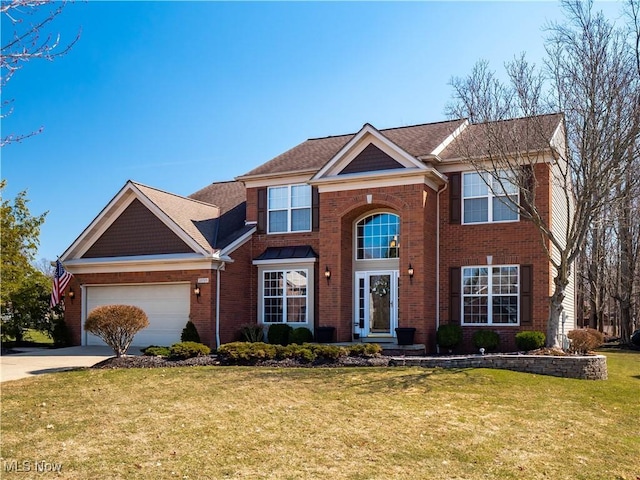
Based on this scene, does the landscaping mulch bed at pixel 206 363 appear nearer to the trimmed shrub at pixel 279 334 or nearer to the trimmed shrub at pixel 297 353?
the trimmed shrub at pixel 297 353

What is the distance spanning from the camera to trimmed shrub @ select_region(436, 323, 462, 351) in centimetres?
1880

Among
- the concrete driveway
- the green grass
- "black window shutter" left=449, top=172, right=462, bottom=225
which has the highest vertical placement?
"black window shutter" left=449, top=172, right=462, bottom=225

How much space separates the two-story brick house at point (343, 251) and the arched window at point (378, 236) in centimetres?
5

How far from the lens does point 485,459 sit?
8188mm

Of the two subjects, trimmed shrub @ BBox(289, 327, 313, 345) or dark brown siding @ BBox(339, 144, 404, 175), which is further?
trimmed shrub @ BBox(289, 327, 313, 345)

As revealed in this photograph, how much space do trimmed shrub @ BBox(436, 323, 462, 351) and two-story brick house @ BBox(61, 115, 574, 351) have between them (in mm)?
385

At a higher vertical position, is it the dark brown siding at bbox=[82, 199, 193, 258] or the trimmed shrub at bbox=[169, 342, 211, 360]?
the dark brown siding at bbox=[82, 199, 193, 258]

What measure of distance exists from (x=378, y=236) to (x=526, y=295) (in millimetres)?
5140

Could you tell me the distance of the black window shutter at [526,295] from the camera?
18.6 meters

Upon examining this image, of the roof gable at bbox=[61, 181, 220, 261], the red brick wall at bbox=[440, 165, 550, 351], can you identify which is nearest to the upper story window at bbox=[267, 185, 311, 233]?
the roof gable at bbox=[61, 181, 220, 261]

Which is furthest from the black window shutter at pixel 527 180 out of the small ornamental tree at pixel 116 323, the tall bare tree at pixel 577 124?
the small ornamental tree at pixel 116 323

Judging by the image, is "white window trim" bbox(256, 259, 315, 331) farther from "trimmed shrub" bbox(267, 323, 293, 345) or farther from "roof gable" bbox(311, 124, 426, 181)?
"roof gable" bbox(311, 124, 426, 181)

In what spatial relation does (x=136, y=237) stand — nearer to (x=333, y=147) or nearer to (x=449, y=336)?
(x=333, y=147)

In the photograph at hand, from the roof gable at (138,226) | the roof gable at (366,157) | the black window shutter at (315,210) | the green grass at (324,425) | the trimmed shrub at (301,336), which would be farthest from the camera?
the black window shutter at (315,210)
